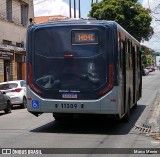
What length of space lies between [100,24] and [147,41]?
2435 inches

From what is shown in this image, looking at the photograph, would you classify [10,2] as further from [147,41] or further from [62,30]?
[147,41]

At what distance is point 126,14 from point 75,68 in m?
55.1

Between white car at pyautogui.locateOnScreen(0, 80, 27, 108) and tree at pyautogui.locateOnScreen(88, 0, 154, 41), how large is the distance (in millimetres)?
41618

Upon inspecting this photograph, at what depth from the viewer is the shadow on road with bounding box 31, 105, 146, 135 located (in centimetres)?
1339

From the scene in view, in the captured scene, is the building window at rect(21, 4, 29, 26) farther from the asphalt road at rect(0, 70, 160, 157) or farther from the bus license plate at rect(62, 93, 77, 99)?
the bus license plate at rect(62, 93, 77, 99)

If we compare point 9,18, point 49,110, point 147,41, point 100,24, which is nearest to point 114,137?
point 49,110

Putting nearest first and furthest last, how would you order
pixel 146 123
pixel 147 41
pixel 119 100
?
pixel 119 100
pixel 146 123
pixel 147 41

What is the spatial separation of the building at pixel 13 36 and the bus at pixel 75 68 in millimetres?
22880

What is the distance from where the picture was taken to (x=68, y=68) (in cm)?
1308

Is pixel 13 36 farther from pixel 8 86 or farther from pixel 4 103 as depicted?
pixel 4 103

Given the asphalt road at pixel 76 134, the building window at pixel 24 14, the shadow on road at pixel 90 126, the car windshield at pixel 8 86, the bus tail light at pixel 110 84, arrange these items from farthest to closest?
the building window at pixel 24 14, the car windshield at pixel 8 86, the shadow on road at pixel 90 126, the bus tail light at pixel 110 84, the asphalt road at pixel 76 134

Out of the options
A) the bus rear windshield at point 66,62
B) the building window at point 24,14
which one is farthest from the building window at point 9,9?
the bus rear windshield at point 66,62

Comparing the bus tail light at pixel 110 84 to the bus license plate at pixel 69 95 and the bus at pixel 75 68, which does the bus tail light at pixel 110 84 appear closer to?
the bus at pixel 75 68

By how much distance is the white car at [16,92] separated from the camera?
23734 mm
